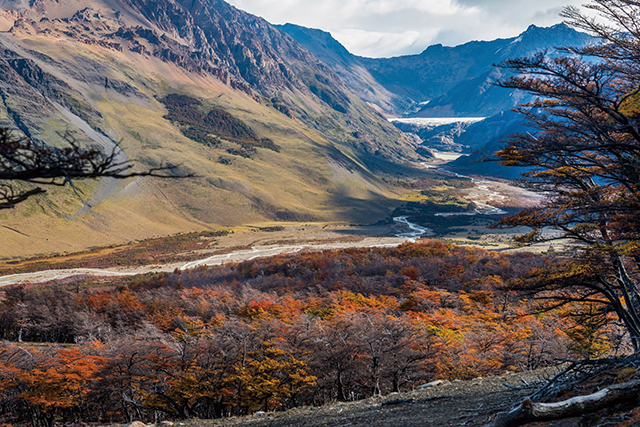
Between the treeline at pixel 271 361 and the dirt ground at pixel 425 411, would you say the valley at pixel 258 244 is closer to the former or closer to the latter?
the treeline at pixel 271 361

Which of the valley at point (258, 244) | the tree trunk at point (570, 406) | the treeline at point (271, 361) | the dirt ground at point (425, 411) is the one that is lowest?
the valley at point (258, 244)

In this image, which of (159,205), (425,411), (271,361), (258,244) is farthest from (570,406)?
(159,205)

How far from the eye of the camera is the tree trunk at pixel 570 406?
26.0 ft

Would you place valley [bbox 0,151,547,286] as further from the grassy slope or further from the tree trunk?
the tree trunk

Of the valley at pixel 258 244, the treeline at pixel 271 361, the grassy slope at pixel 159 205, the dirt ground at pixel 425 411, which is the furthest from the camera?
the grassy slope at pixel 159 205

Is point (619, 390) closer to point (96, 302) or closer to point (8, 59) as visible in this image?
point (96, 302)

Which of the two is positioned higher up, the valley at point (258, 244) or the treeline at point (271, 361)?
the treeline at point (271, 361)

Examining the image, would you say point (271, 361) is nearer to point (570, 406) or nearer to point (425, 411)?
point (425, 411)

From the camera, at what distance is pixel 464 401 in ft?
44.8

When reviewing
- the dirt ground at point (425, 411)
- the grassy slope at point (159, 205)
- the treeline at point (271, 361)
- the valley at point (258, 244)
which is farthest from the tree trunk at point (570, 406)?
the grassy slope at point (159, 205)

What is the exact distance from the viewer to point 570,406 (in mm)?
7961

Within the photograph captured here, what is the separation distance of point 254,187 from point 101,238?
71.3m

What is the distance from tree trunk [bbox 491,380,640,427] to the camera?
7930 mm

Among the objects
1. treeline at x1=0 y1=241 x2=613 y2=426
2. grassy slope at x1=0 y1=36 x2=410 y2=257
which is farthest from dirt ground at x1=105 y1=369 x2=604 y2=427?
grassy slope at x1=0 y1=36 x2=410 y2=257
